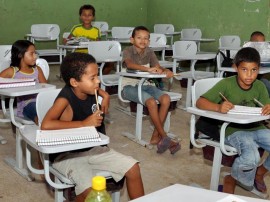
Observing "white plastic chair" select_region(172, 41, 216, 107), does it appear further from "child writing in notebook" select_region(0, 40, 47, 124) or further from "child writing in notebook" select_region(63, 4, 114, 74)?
"child writing in notebook" select_region(0, 40, 47, 124)

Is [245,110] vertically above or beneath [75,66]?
beneath

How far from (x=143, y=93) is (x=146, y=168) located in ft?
2.25

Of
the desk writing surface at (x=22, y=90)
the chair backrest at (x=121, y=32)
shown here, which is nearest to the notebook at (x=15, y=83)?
the desk writing surface at (x=22, y=90)

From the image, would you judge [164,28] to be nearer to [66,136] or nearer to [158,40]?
[158,40]

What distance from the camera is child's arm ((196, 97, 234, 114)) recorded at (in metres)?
2.07

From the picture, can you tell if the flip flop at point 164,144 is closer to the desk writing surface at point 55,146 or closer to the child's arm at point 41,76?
the child's arm at point 41,76

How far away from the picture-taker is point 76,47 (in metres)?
4.71

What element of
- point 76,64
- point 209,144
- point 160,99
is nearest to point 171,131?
point 160,99

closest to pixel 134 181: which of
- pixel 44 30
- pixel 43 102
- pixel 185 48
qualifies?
pixel 43 102

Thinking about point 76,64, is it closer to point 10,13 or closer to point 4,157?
point 4,157

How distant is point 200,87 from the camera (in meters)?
2.38

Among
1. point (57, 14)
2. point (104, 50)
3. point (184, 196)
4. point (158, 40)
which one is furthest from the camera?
point (57, 14)

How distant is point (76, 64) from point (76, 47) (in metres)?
2.85

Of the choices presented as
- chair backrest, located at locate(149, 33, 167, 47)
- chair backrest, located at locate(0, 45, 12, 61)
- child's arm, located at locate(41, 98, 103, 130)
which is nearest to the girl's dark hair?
chair backrest, located at locate(0, 45, 12, 61)
